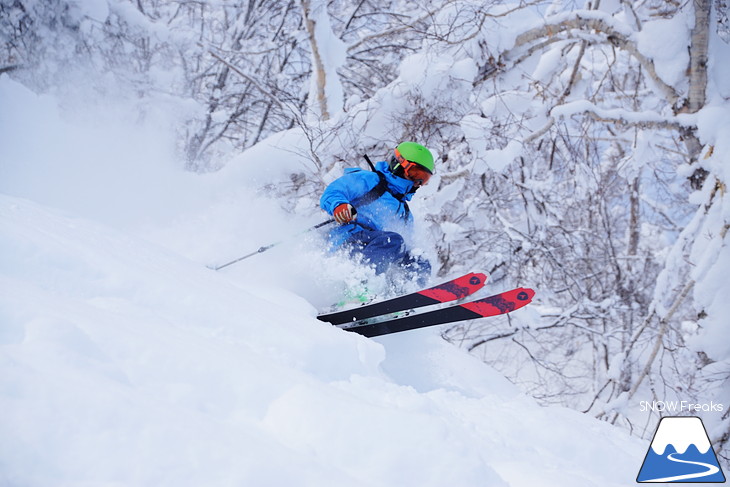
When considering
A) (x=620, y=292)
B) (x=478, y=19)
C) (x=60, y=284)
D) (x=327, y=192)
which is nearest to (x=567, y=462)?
(x=60, y=284)

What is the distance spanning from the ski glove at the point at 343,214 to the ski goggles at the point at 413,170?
669 mm

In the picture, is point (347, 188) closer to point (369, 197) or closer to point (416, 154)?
point (369, 197)

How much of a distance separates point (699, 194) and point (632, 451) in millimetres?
3751

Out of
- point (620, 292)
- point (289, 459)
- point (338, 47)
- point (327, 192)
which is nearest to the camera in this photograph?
point (289, 459)

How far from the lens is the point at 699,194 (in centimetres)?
527

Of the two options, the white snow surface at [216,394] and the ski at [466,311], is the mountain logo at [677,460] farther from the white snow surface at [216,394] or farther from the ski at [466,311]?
the ski at [466,311]

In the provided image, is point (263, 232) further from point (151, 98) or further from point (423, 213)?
point (151, 98)

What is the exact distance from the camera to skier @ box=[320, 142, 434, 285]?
416 cm

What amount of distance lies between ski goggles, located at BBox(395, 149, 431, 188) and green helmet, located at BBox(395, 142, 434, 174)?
25 mm

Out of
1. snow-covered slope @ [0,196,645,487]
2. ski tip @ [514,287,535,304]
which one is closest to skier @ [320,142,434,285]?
ski tip @ [514,287,535,304]

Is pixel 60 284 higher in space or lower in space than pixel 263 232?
lower

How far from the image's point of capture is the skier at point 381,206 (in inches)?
164

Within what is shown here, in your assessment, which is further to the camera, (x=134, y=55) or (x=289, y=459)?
(x=134, y=55)

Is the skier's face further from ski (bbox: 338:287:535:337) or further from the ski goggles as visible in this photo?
ski (bbox: 338:287:535:337)
